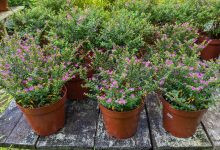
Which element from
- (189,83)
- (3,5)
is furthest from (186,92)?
(3,5)

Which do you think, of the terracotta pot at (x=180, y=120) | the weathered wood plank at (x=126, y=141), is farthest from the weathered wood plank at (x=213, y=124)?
the weathered wood plank at (x=126, y=141)

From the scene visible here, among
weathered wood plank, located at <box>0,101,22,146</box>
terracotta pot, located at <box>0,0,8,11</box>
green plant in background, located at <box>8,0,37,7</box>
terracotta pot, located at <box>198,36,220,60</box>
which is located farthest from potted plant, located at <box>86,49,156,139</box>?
green plant in background, located at <box>8,0,37,7</box>

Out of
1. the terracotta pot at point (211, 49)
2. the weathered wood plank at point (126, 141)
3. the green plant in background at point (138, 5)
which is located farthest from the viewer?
the green plant in background at point (138, 5)

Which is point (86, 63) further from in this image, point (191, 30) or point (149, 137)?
point (191, 30)

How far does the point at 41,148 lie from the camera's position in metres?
2.09

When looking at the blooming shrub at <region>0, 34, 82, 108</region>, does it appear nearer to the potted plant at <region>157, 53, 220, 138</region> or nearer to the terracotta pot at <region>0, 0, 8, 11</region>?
the potted plant at <region>157, 53, 220, 138</region>

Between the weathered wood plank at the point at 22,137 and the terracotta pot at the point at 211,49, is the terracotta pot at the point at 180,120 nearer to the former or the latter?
the weathered wood plank at the point at 22,137

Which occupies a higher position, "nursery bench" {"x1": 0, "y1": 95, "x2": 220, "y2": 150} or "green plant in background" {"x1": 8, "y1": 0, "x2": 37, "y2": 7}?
"nursery bench" {"x1": 0, "y1": 95, "x2": 220, "y2": 150}

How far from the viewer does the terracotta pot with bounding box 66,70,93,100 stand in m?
2.46

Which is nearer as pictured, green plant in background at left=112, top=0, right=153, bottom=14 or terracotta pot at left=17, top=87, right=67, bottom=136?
terracotta pot at left=17, top=87, right=67, bottom=136

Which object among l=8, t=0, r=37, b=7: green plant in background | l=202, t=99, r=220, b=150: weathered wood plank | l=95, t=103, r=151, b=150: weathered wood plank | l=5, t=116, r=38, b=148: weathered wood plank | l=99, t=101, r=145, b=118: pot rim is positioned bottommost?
l=8, t=0, r=37, b=7: green plant in background

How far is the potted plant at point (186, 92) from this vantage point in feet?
6.12

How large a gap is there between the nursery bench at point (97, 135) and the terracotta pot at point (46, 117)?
7 cm

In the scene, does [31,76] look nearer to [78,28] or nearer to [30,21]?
[78,28]
